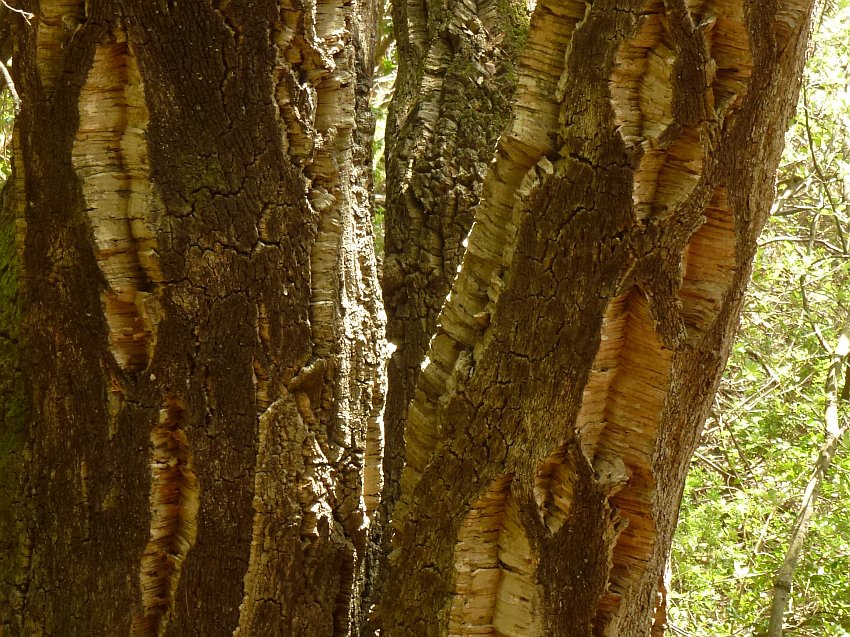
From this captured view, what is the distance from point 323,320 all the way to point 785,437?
5.22 m

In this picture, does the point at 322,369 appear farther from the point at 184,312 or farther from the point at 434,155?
the point at 434,155

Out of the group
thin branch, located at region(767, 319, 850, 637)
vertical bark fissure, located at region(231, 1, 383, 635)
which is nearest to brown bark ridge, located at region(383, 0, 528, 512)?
vertical bark fissure, located at region(231, 1, 383, 635)

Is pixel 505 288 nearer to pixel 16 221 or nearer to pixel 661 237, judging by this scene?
pixel 661 237

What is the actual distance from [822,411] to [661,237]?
4.74 metres

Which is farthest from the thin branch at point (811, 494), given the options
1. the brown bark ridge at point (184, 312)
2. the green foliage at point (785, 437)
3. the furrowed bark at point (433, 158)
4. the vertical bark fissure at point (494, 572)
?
the brown bark ridge at point (184, 312)

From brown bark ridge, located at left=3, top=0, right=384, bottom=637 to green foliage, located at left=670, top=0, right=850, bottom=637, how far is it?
11.8 feet

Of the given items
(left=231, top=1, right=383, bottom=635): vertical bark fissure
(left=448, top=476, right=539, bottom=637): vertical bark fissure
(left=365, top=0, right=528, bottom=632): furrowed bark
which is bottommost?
(left=448, top=476, right=539, bottom=637): vertical bark fissure

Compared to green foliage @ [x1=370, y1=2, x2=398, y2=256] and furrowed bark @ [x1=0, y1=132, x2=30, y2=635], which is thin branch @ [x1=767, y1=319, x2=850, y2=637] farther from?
furrowed bark @ [x1=0, y1=132, x2=30, y2=635]

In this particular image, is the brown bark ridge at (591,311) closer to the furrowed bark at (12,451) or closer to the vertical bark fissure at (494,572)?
the vertical bark fissure at (494,572)

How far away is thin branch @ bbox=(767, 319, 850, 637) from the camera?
15.5ft

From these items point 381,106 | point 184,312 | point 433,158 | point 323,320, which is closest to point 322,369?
point 323,320

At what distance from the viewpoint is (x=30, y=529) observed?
Answer: 2121 millimetres

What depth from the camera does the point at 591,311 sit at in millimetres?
1876

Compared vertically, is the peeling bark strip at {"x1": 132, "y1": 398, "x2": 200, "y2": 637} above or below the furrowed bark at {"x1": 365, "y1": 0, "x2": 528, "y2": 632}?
below
